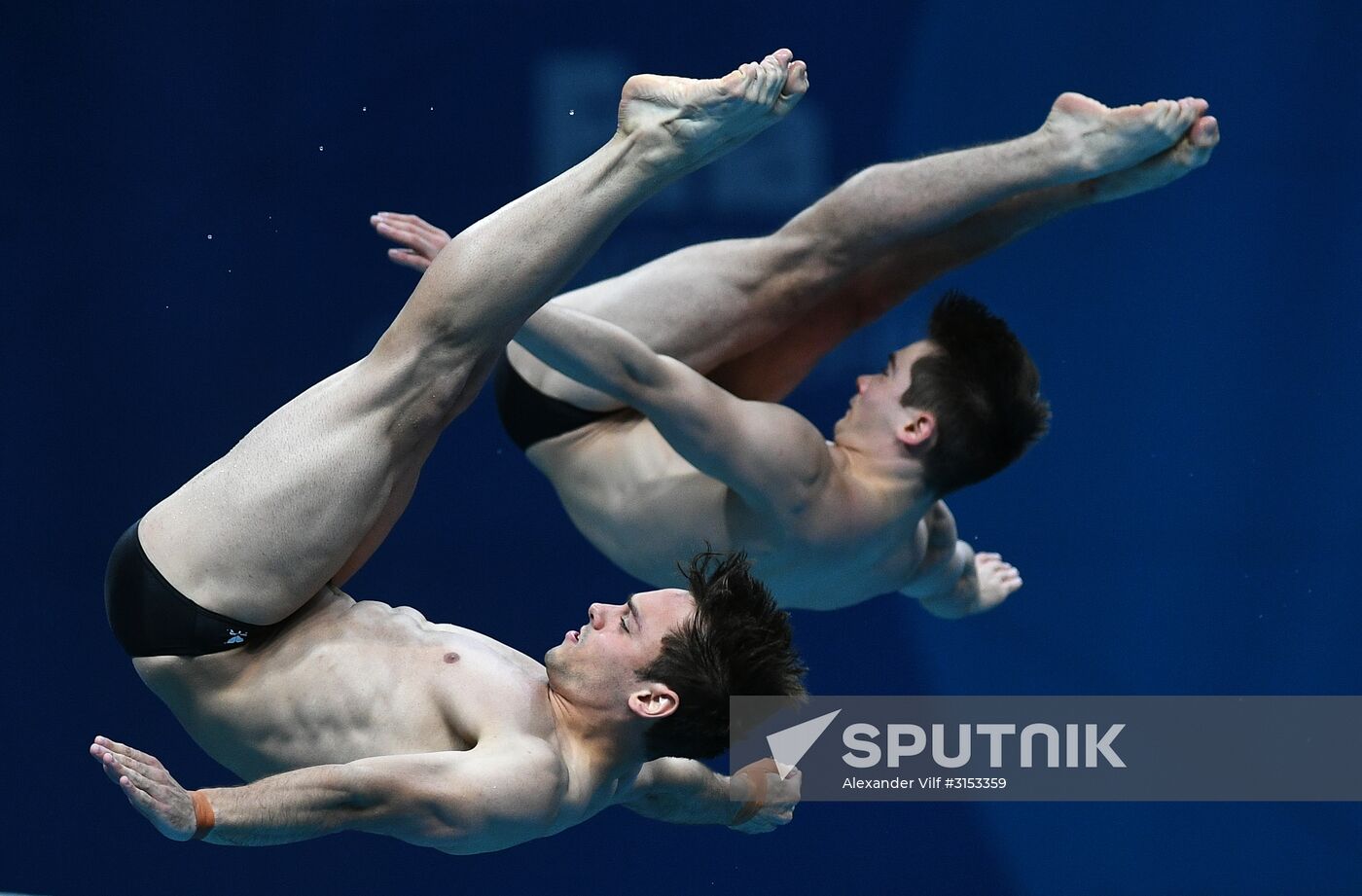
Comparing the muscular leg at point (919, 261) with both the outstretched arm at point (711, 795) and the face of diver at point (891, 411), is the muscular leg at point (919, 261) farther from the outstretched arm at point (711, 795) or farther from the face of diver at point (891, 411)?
the outstretched arm at point (711, 795)

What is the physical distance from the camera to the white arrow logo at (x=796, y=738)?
413cm

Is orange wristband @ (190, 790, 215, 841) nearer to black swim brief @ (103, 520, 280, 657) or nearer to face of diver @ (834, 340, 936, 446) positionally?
black swim brief @ (103, 520, 280, 657)

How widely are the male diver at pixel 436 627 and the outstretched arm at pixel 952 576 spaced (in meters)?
1.13

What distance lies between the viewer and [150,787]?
2.26 meters

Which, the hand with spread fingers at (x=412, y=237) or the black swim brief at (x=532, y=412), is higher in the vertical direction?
the hand with spread fingers at (x=412, y=237)

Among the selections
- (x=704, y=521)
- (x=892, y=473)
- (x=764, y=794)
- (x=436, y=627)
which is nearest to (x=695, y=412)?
(x=704, y=521)

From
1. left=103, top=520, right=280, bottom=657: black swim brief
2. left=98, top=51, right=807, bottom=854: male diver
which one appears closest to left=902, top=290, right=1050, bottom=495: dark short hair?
left=98, top=51, right=807, bottom=854: male diver

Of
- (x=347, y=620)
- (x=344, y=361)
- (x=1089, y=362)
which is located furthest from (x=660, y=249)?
(x=347, y=620)

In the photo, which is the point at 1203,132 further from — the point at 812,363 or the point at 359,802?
the point at 359,802

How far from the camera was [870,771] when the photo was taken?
4.71 meters

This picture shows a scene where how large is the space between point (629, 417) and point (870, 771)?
1.54 m

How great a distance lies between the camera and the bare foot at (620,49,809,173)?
8.34 ft

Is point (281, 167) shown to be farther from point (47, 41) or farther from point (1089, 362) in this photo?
point (1089, 362)

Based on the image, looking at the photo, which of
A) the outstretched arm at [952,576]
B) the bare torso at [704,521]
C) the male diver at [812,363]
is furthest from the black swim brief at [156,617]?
the outstretched arm at [952,576]
